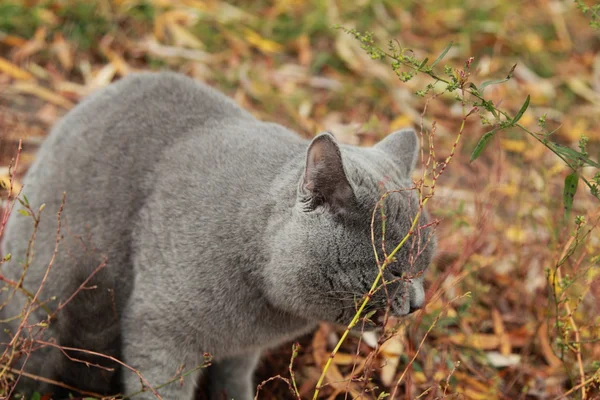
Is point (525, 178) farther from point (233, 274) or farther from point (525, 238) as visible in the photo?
point (233, 274)

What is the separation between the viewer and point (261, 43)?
4543 mm

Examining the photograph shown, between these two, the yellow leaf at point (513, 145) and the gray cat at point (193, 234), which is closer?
the gray cat at point (193, 234)

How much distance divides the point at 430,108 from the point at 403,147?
2243mm

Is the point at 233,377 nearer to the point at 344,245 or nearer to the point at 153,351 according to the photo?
the point at 153,351

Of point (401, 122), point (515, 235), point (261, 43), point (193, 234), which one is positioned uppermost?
point (193, 234)

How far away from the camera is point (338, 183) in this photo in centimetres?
195

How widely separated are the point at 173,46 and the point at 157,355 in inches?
101

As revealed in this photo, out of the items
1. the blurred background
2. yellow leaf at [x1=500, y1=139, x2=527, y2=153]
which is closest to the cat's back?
the blurred background

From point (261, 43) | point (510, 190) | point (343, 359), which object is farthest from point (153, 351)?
point (261, 43)

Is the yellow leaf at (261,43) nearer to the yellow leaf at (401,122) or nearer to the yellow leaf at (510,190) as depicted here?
the yellow leaf at (401,122)

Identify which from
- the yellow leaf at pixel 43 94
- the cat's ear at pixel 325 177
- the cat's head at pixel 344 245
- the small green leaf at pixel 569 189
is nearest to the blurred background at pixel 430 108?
the yellow leaf at pixel 43 94

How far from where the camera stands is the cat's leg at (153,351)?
2.23m

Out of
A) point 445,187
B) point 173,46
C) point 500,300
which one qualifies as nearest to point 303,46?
point 173,46

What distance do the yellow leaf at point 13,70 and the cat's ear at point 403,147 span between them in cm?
244
